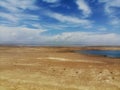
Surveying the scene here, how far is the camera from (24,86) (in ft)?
54.6

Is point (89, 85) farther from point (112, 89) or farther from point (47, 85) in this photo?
point (47, 85)

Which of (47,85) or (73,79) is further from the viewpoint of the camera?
(73,79)

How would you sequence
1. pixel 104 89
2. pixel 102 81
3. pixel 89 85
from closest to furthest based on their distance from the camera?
pixel 104 89, pixel 89 85, pixel 102 81

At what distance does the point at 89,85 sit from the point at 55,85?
10.3 feet

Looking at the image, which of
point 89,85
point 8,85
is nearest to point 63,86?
point 89,85

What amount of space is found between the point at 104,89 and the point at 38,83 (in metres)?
6.04

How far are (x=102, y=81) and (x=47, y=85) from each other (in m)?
5.69

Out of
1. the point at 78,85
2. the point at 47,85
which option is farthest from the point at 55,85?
the point at 78,85

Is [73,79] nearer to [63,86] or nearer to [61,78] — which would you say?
[61,78]

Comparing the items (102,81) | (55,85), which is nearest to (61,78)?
(55,85)

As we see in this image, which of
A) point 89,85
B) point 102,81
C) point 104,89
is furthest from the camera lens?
point 102,81

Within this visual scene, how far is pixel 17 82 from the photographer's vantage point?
716 inches

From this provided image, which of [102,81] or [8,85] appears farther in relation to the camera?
[102,81]

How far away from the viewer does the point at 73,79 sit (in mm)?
19906
